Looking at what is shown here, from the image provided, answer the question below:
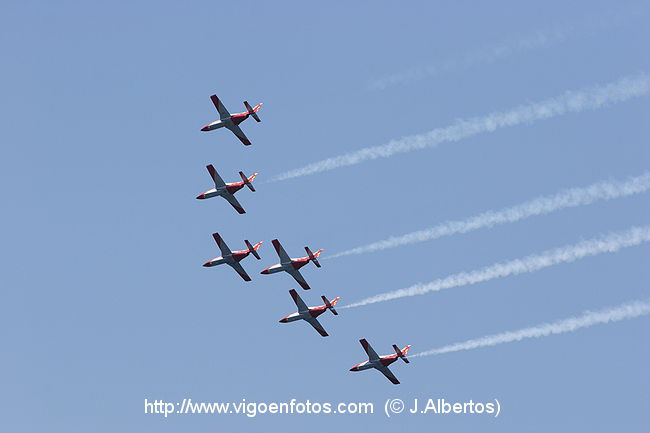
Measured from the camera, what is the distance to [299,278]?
5039 inches

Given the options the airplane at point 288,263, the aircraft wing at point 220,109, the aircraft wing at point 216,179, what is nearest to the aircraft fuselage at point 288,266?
the airplane at point 288,263

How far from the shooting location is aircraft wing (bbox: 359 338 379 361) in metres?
128

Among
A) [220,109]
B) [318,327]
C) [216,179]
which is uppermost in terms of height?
[220,109]

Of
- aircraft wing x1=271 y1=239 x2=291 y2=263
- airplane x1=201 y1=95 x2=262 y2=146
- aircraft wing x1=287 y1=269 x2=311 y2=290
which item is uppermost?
airplane x1=201 y1=95 x2=262 y2=146

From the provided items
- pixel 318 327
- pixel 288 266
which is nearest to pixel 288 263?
pixel 288 266

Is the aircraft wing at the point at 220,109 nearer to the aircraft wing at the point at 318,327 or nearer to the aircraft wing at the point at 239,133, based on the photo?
the aircraft wing at the point at 239,133

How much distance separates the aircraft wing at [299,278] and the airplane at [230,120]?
10843mm

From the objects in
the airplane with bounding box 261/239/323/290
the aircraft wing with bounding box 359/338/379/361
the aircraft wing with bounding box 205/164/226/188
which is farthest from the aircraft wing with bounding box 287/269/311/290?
the aircraft wing with bounding box 205/164/226/188

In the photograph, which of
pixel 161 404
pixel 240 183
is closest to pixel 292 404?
pixel 161 404

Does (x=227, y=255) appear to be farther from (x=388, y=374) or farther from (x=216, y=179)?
(x=388, y=374)

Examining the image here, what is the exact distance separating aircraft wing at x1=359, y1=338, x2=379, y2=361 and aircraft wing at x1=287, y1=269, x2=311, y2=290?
6274mm

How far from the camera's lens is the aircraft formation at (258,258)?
126375 mm

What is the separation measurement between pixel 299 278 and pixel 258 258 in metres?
3.77

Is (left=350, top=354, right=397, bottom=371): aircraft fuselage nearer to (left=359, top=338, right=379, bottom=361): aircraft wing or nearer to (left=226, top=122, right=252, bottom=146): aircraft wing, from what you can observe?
(left=359, top=338, right=379, bottom=361): aircraft wing
